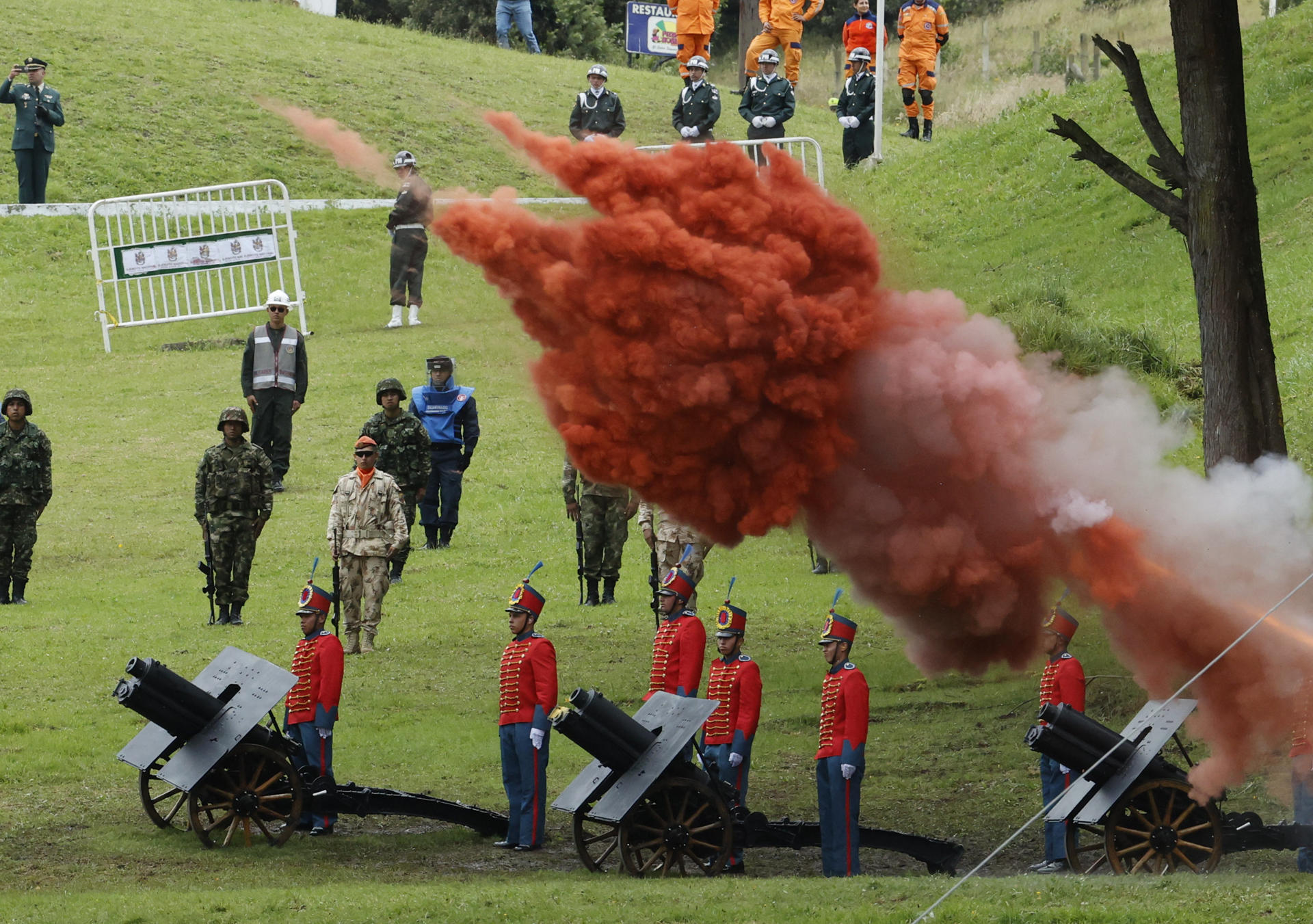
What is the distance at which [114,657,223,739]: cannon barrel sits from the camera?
11625mm

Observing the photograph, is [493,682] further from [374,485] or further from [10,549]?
[10,549]

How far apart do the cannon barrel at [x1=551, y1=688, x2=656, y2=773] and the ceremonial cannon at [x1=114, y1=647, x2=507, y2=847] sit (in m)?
1.55

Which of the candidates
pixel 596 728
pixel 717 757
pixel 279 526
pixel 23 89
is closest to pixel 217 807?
pixel 596 728

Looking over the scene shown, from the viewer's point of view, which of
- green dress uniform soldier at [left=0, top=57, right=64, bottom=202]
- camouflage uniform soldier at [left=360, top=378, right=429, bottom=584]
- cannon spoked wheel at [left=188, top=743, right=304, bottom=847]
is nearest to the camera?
cannon spoked wheel at [left=188, top=743, right=304, bottom=847]

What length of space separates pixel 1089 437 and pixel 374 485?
287 inches

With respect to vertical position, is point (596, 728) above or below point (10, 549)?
below

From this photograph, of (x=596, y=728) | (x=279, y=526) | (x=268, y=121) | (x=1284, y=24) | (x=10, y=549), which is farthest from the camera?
(x=268, y=121)

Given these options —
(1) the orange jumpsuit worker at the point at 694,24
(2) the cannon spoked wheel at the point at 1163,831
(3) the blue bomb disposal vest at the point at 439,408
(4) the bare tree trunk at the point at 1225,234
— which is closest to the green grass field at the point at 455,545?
(2) the cannon spoked wheel at the point at 1163,831

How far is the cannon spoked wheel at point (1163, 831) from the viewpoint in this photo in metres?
10.9

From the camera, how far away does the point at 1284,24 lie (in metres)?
30.7

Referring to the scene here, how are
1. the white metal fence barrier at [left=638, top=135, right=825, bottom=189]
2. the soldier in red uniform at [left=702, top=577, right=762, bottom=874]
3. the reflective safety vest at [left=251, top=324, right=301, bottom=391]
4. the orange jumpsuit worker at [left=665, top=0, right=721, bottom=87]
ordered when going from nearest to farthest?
the soldier in red uniform at [left=702, top=577, right=762, bottom=874], the white metal fence barrier at [left=638, top=135, right=825, bottom=189], the reflective safety vest at [left=251, top=324, right=301, bottom=391], the orange jumpsuit worker at [left=665, top=0, right=721, bottom=87]

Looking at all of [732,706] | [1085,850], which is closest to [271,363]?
[732,706]

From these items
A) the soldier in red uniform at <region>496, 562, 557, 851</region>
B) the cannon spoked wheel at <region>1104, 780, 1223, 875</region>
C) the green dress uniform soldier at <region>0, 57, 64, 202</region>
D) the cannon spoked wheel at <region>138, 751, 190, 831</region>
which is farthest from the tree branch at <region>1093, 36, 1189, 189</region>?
the green dress uniform soldier at <region>0, 57, 64, 202</region>

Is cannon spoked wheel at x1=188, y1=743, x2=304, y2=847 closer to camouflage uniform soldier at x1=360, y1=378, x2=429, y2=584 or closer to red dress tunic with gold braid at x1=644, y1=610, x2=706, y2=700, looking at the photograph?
red dress tunic with gold braid at x1=644, y1=610, x2=706, y2=700
